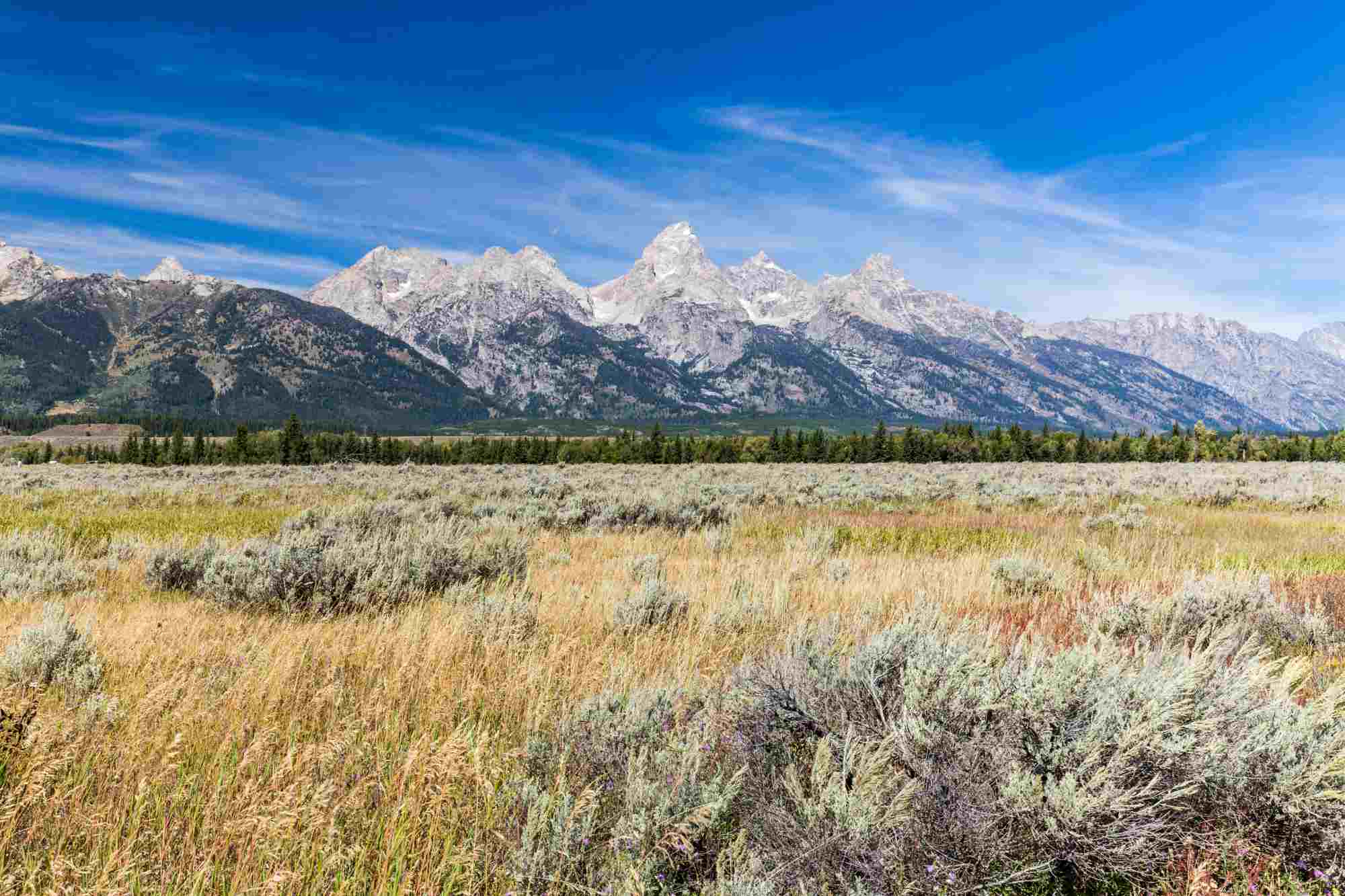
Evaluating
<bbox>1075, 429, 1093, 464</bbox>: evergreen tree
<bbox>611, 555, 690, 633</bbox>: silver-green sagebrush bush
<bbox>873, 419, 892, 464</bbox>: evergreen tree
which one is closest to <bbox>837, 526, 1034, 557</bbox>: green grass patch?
<bbox>611, 555, 690, 633</bbox>: silver-green sagebrush bush

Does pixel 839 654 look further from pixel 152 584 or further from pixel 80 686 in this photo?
pixel 152 584

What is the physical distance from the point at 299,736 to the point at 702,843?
2.42m

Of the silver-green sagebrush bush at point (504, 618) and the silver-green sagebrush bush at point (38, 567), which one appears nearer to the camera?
the silver-green sagebrush bush at point (504, 618)

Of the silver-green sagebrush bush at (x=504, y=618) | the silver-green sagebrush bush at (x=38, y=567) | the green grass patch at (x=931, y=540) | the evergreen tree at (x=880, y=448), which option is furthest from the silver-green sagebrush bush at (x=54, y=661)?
the evergreen tree at (x=880, y=448)

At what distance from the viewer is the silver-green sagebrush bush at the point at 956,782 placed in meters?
2.47

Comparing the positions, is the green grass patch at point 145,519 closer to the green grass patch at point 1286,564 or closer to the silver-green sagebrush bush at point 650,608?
the silver-green sagebrush bush at point 650,608

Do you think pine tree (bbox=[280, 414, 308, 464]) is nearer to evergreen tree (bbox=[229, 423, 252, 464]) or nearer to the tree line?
the tree line

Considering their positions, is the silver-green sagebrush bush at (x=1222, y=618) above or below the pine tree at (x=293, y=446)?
above

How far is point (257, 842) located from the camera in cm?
251

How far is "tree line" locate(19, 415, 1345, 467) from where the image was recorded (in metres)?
85.3

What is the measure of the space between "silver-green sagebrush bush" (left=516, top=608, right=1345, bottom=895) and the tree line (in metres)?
80.1

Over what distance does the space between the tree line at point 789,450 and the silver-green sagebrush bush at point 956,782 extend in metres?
80.1

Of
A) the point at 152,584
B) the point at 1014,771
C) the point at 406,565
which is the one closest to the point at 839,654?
the point at 1014,771

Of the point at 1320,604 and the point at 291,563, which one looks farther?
the point at 291,563
